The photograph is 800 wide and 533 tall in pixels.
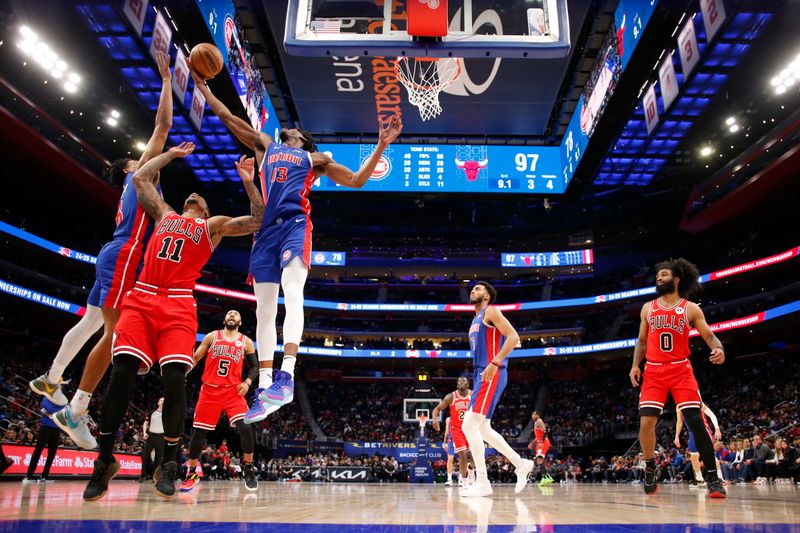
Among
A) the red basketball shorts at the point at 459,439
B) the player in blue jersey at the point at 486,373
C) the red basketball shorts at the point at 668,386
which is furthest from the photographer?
the red basketball shorts at the point at 459,439

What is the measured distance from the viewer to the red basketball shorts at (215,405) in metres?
6.75

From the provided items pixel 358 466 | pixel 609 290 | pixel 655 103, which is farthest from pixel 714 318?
pixel 358 466

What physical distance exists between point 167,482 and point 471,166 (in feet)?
56.1

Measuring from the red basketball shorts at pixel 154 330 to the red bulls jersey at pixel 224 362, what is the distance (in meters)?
3.17

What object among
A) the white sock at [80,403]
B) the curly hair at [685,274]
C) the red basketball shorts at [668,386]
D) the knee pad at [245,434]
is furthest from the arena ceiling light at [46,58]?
the red basketball shorts at [668,386]

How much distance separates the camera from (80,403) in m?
4.16

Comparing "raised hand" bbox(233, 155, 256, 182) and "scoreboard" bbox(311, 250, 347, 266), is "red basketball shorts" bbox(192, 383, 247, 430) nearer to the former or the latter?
"raised hand" bbox(233, 155, 256, 182)

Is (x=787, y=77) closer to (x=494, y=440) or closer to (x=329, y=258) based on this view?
(x=494, y=440)

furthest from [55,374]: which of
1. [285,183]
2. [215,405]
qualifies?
[215,405]

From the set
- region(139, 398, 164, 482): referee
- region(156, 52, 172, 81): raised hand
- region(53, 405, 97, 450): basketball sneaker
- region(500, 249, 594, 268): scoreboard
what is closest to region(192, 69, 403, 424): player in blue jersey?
region(156, 52, 172, 81): raised hand

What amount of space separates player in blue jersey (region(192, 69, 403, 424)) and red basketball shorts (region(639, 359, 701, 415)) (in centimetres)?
337

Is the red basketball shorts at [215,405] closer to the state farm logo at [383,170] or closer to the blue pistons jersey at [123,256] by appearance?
the blue pistons jersey at [123,256]

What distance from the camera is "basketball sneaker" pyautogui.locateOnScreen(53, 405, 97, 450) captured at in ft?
13.0

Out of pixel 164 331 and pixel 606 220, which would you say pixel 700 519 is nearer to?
pixel 164 331
